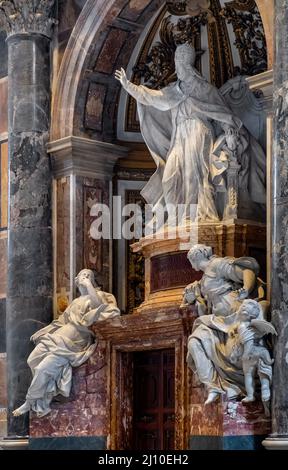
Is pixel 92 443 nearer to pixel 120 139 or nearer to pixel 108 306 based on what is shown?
pixel 108 306

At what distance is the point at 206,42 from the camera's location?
59.0 feet

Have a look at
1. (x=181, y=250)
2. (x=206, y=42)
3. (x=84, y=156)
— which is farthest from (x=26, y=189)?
(x=206, y=42)

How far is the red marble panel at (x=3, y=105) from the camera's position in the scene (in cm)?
1947

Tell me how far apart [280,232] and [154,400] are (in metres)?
3.26

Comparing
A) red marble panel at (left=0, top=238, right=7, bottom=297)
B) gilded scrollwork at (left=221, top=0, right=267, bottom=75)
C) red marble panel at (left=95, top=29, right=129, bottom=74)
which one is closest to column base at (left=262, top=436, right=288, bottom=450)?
gilded scrollwork at (left=221, top=0, right=267, bottom=75)

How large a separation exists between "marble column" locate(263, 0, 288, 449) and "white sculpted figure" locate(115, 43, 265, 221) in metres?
1.77

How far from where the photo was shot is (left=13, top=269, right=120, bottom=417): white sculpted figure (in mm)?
16859

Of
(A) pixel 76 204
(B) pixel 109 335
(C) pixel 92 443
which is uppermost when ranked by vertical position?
(A) pixel 76 204

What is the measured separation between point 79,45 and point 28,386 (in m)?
4.35

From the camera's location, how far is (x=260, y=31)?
17.2 metres

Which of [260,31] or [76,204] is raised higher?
[260,31]

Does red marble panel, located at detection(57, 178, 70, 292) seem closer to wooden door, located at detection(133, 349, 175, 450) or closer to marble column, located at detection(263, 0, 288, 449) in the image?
wooden door, located at detection(133, 349, 175, 450)

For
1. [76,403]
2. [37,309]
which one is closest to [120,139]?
[37,309]

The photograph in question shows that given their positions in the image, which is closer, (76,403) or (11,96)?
Result: (76,403)
